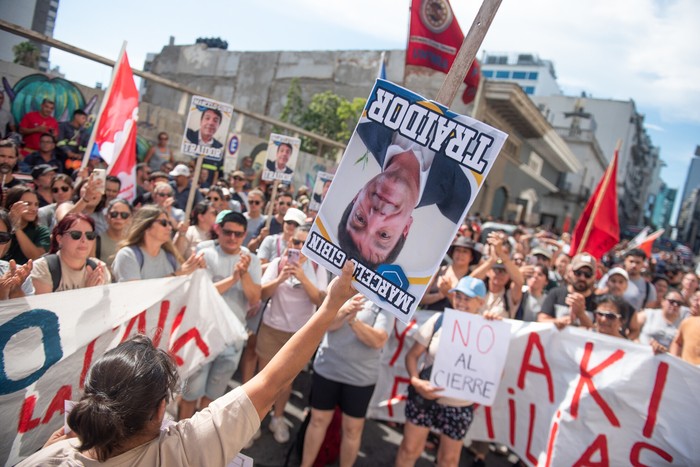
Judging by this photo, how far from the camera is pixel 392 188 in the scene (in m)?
2.00

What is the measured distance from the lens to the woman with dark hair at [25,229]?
10.2 ft

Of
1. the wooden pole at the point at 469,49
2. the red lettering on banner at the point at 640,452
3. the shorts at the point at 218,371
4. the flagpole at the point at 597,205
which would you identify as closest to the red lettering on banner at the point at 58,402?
the shorts at the point at 218,371

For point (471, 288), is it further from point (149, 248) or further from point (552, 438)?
point (149, 248)

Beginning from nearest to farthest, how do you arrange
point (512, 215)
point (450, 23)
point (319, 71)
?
1. point (450, 23)
2. point (319, 71)
3. point (512, 215)

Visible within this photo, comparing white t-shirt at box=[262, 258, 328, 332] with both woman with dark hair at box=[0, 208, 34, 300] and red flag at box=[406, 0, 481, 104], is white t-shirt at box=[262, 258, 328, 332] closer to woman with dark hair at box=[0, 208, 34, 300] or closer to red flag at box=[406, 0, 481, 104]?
woman with dark hair at box=[0, 208, 34, 300]

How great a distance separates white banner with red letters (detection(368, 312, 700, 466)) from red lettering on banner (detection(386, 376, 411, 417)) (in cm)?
64

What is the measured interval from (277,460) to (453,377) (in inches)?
58.3

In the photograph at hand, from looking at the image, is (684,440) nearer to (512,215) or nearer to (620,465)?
(620,465)

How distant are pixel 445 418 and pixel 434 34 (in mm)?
5025

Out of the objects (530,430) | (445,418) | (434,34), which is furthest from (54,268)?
(434,34)

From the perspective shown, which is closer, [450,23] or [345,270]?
[345,270]

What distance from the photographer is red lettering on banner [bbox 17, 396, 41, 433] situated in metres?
2.17

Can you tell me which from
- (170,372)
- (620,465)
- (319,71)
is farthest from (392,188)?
(319,71)

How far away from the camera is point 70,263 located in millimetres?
2707
